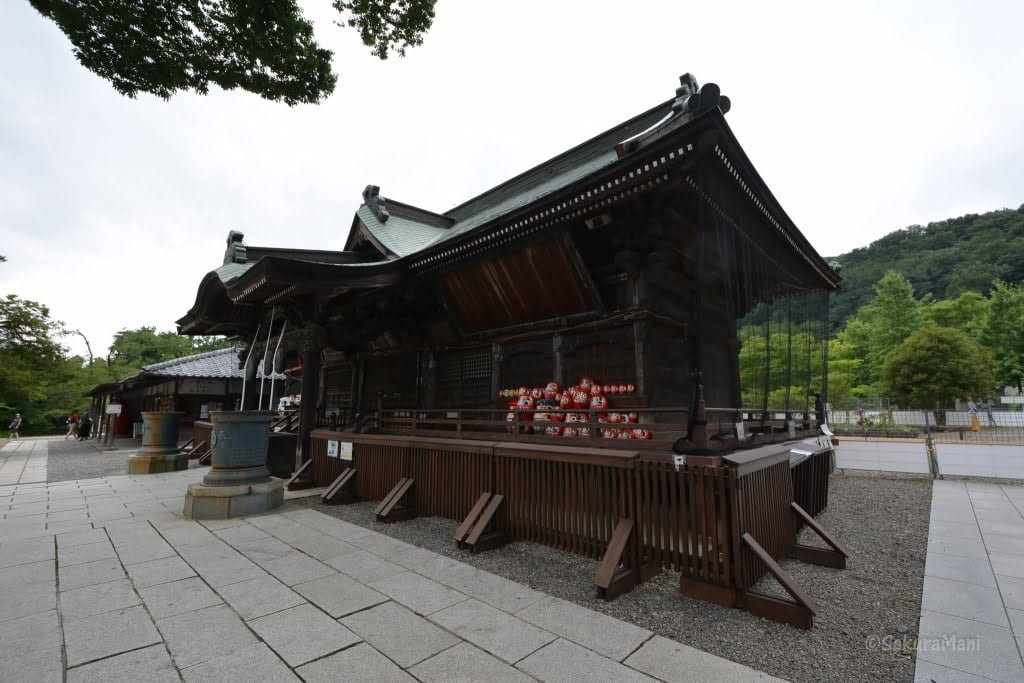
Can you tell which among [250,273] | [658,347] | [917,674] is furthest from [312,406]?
[917,674]

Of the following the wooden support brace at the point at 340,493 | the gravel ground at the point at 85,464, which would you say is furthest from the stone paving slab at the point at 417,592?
the gravel ground at the point at 85,464

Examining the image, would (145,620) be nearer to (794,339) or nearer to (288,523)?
(288,523)

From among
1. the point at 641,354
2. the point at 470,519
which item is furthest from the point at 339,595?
the point at 641,354

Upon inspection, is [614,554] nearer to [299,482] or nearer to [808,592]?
[808,592]

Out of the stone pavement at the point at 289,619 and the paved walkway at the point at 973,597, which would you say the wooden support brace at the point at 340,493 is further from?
the paved walkway at the point at 973,597

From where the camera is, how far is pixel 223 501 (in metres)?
6.97

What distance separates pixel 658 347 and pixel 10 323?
3170cm

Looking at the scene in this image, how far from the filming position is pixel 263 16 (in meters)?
5.96

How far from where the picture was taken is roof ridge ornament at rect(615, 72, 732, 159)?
4797mm

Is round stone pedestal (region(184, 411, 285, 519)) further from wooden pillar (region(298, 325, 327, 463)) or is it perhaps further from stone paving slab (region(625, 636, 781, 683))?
stone paving slab (region(625, 636, 781, 683))

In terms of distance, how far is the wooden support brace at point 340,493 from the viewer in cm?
792

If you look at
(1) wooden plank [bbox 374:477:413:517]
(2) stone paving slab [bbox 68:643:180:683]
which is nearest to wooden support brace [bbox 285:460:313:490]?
(1) wooden plank [bbox 374:477:413:517]

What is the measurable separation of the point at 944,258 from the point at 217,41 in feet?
317

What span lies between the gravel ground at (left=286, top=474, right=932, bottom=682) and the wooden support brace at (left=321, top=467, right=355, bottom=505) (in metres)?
0.81
